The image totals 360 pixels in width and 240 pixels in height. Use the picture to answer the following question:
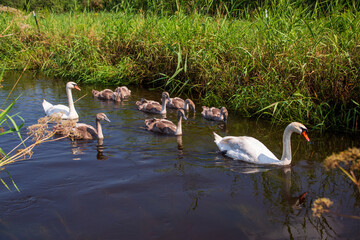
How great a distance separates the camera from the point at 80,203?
4621mm

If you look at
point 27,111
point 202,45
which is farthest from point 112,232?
point 202,45

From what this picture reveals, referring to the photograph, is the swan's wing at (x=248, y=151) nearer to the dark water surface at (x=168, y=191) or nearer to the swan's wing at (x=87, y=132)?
the dark water surface at (x=168, y=191)

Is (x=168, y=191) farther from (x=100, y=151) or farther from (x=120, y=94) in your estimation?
(x=120, y=94)

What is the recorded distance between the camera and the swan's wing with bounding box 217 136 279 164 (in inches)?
232

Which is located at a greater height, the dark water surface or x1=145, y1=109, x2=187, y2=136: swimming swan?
x1=145, y1=109, x2=187, y2=136: swimming swan

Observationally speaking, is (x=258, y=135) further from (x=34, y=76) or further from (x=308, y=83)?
(x=34, y=76)

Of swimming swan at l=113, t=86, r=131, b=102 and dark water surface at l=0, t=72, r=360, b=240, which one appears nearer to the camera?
dark water surface at l=0, t=72, r=360, b=240

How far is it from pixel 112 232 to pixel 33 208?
1.15 meters

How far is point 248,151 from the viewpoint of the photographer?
599 cm

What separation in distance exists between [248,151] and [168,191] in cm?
169

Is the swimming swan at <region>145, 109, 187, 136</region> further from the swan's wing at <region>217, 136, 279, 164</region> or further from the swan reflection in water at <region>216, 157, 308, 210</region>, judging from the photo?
the swan reflection in water at <region>216, 157, 308, 210</region>

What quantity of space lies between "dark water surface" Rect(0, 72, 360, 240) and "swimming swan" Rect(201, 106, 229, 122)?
90 cm

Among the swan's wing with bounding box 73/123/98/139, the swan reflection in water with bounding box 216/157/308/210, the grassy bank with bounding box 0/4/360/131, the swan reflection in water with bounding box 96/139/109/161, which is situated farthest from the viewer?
the grassy bank with bounding box 0/4/360/131

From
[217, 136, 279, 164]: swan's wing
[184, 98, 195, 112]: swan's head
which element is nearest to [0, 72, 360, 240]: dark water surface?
[217, 136, 279, 164]: swan's wing
